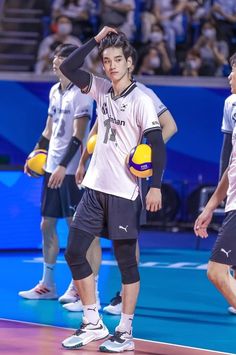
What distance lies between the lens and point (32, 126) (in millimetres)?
15664

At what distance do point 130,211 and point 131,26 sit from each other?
35.7 feet

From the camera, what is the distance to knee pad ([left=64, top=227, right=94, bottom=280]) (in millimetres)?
7309

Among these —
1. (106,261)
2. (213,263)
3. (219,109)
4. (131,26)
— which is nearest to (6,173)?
(106,261)

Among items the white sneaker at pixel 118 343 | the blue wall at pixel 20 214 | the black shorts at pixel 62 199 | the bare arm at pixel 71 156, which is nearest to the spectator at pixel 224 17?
the blue wall at pixel 20 214

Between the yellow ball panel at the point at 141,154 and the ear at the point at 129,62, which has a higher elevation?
the ear at the point at 129,62

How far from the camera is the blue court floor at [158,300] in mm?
8031

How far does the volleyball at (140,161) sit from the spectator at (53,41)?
10.1 meters

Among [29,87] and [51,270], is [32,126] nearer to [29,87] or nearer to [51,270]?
[29,87]

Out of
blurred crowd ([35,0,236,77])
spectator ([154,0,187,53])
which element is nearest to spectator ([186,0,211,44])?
blurred crowd ([35,0,236,77])

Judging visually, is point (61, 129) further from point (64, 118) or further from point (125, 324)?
point (125, 324)

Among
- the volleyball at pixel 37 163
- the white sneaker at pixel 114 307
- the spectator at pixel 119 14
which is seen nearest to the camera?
the white sneaker at pixel 114 307

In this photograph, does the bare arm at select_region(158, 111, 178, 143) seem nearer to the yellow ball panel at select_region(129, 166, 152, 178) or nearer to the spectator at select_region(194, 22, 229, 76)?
the yellow ball panel at select_region(129, 166, 152, 178)

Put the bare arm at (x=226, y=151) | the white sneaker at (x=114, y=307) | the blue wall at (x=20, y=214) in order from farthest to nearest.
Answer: the blue wall at (x=20, y=214) < the white sneaker at (x=114, y=307) < the bare arm at (x=226, y=151)

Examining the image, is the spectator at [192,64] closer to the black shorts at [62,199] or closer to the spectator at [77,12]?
the spectator at [77,12]
